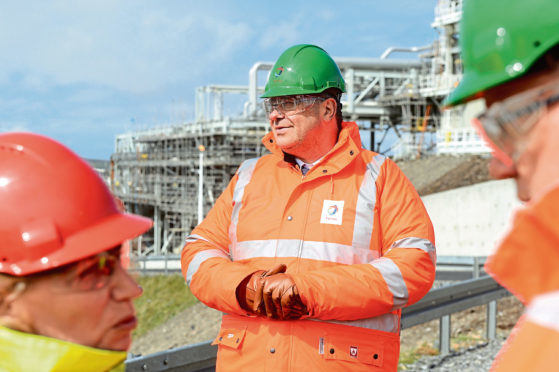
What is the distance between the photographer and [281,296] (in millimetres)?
2977

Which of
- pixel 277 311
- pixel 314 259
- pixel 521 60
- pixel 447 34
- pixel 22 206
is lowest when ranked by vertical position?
pixel 277 311

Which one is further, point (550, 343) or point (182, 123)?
point (182, 123)

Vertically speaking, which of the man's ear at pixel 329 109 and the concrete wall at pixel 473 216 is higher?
the man's ear at pixel 329 109

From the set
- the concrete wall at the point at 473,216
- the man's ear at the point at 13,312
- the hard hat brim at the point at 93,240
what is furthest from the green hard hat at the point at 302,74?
the concrete wall at the point at 473,216

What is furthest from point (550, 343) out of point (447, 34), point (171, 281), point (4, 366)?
point (447, 34)

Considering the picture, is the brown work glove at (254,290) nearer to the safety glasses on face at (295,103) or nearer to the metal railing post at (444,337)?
the safety glasses on face at (295,103)

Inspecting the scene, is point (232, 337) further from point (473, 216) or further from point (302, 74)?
point (473, 216)

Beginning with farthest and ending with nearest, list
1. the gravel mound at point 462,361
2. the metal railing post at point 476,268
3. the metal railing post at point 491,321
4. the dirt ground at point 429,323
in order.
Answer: the metal railing post at point 476,268 → the dirt ground at point 429,323 → the metal railing post at point 491,321 → the gravel mound at point 462,361

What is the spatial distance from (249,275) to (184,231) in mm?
41926

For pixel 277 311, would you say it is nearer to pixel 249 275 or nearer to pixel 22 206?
pixel 249 275

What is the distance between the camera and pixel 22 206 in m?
1.60

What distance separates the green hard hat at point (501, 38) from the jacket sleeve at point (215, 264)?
176cm

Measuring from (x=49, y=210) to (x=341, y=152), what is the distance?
2.05 meters

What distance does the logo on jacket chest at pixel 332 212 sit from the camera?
10.7 feet
